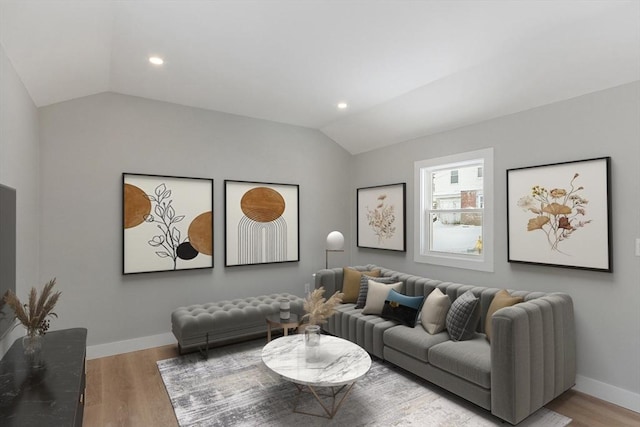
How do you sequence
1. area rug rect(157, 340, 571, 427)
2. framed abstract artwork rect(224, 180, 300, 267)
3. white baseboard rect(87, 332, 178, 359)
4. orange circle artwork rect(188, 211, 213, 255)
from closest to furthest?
area rug rect(157, 340, 571, 427), white baseboard rect(87, 332, 178, 359), orange circle artwork rect(188, 211, 213, 255), framed abstract artwork rect(224, 180, 300, 267)

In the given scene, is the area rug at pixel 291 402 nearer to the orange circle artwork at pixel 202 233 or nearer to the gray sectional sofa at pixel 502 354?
the gray sectional sofa at pixel 502 354

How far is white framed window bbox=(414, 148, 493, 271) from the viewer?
3623mm

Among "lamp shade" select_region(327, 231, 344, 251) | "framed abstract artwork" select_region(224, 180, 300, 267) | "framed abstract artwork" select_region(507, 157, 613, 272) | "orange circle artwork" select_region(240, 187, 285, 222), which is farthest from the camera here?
"lamp shade" select_region(327, 231, 344, 251)

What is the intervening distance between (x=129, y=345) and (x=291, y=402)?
220cm

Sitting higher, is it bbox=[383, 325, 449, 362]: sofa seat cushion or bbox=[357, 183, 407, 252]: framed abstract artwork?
bbox=[357, 183, 407, 252]: framed abstract artwork

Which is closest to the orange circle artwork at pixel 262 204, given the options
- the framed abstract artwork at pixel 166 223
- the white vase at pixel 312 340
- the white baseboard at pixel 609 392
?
the framed abstract artwork at pixel 166 223

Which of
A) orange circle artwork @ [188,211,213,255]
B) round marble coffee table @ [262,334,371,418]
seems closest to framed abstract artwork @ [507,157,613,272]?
round marble coffee table @ [262,334,371,418]

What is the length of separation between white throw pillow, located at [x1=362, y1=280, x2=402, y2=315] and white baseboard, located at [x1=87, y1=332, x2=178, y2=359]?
7.75 feet

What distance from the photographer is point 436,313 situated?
3.09m

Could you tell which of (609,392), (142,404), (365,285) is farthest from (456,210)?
(142,404)

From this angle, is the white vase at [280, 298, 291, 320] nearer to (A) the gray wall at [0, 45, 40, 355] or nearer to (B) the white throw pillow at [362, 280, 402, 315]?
(B) the white throw pillow at [362, 280, 402, 315]

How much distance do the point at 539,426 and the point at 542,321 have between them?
2.37 feet

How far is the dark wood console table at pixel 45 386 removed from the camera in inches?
60.3

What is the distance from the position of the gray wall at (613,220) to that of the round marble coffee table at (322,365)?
74.1 inches
